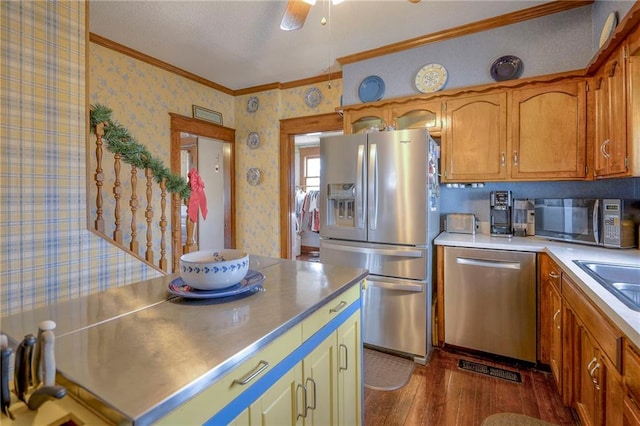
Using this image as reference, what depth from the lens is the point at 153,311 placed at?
0.99 meters

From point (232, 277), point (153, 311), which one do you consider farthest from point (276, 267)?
point (153, 311)

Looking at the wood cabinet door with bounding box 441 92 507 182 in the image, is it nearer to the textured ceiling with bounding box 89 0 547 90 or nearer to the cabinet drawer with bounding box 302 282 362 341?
the textured ceiling with bounding box 89 0 547 90

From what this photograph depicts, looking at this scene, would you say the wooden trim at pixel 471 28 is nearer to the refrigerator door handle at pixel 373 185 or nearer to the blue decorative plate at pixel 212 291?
the refrigerator door handle at pixel 373 185

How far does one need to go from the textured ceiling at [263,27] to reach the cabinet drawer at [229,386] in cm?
239

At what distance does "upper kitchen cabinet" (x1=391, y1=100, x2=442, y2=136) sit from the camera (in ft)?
9.18

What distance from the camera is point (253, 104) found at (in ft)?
13.8

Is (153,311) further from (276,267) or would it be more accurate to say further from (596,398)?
(596,398)

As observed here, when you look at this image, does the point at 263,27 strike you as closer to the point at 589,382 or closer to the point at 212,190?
the point at 212,190

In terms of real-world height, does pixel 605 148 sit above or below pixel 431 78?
below

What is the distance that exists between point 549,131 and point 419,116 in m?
1.01

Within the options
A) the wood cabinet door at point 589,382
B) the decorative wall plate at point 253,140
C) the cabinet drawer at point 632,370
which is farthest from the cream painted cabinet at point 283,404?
the decorative wall plate at point 253,140

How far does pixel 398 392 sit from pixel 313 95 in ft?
10.4

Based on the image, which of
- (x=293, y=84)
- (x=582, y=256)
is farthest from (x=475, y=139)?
(x=293, y=84)

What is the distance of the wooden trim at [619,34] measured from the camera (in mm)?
1467
